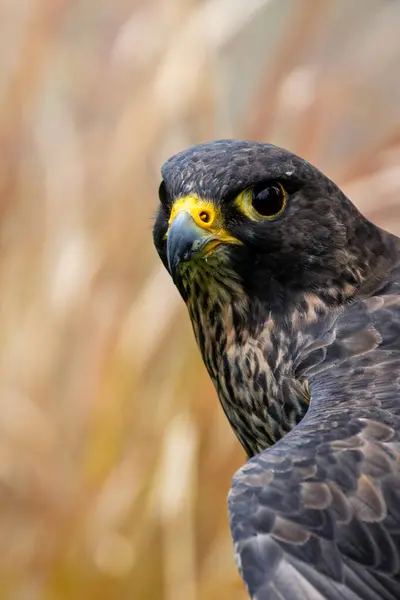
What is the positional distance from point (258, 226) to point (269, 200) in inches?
2.6

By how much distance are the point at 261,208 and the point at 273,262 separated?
0.13 m

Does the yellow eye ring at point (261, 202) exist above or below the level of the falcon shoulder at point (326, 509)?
above

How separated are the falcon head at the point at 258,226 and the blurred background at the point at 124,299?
3.46 ft

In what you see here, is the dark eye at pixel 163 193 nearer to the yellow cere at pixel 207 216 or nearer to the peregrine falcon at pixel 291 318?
the peregrine falcon at pixel 291 318

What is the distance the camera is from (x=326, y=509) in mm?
1756

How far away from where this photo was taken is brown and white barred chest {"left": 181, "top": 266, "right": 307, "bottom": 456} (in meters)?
2.36

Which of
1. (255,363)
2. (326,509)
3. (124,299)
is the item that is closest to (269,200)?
(255,363)

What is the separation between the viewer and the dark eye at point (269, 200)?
7.63 ft

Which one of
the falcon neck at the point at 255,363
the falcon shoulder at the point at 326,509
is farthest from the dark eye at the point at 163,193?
the falcon shoulder at the point at 326,509

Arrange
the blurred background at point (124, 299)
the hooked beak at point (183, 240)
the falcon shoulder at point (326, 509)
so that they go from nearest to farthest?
the falcon shoulder at point (326, 509), the hooked beak at point (183, 240), the blurred background at point (124, 299)

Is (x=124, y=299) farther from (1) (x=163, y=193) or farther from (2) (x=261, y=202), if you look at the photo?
(2) (x=261, y=202)

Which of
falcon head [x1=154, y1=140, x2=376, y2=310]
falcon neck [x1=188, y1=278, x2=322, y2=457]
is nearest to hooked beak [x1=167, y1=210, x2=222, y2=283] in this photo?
falcon head [x1=154, y1=140, x2=376, y2=310]

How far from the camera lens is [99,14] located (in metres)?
5.78

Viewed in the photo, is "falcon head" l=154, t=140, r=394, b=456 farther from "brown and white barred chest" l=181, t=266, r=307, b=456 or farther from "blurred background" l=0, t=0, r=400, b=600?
"blurred background" l=0, t=0, r=400, b=600
